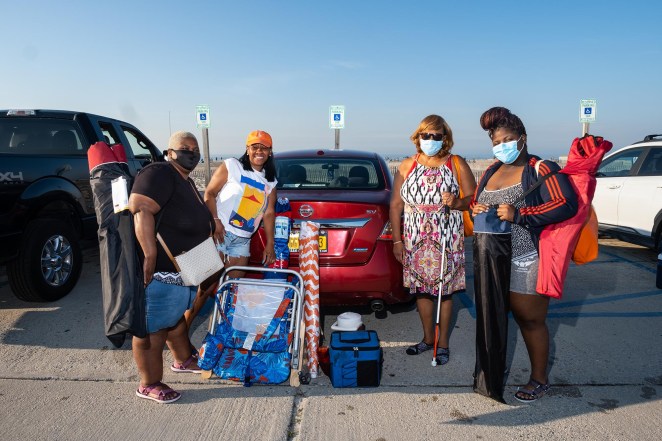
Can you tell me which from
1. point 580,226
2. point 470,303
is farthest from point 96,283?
point 580,226

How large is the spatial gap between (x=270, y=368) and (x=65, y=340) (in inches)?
81.8

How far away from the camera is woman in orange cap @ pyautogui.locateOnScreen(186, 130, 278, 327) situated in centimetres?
373

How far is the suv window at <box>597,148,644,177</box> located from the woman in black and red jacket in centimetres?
562

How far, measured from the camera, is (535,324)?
3.14 metres

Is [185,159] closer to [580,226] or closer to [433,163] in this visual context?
[433,163]

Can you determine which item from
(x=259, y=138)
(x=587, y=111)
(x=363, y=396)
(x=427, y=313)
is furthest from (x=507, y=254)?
(x=587, y=111)

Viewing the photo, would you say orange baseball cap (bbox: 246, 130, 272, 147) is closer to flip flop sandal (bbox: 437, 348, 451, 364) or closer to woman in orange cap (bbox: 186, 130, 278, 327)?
woman in orange cap (bbox: 186, 130, 278, 327)

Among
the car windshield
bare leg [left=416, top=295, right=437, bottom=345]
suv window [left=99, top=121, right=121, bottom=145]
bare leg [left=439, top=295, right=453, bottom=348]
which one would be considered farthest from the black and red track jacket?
suv window [left=99, top=121, right=121, bottom=145]

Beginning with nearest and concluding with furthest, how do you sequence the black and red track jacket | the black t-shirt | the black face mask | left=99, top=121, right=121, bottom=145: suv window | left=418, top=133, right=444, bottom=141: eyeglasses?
the black and red track jacket
the black t-shirt
the black face mask
left=418, top=133, right=444, bottom=141: eyeglasses
left=99, top=121, right=121, bottom=145: suv window

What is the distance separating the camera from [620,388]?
3381 mm

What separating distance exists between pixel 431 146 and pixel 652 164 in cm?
540

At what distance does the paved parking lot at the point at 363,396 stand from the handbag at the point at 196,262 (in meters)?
0.83

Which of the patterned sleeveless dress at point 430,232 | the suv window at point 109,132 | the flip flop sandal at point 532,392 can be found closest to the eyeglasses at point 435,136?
the patterned sleeveless dress at point 430,232

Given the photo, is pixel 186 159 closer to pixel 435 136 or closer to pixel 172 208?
pixel 172 208
